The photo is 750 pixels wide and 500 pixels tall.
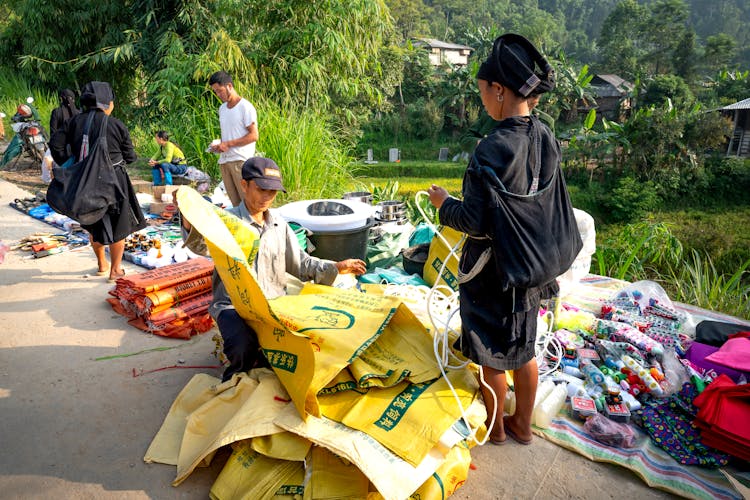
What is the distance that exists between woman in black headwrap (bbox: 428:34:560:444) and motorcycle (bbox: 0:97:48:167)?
10.1 metres

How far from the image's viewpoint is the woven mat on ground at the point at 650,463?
6.95 feet

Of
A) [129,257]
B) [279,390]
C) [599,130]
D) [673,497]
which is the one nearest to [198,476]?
[279,390]

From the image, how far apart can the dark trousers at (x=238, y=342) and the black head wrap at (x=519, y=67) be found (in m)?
1.69

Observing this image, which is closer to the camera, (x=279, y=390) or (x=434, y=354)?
(x=279, y=390)

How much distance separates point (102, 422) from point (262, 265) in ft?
3.80

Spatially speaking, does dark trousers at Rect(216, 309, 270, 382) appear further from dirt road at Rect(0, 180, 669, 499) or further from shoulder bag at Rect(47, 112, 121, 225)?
shoulder bag at Rect(47, 112, 121, 225)

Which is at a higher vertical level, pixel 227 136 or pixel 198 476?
pixel 227 136

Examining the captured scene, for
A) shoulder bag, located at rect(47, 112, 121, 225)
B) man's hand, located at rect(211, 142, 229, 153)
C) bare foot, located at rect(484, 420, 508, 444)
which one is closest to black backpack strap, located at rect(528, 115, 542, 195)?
bare foot, located at rect(484, 420, 508, 444)

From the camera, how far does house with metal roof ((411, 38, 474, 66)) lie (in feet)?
124

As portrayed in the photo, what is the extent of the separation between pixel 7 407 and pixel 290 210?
2260 mm

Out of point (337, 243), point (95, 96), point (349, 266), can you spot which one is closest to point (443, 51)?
point (95, 96)

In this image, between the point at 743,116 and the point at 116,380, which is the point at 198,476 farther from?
the point at 743,116

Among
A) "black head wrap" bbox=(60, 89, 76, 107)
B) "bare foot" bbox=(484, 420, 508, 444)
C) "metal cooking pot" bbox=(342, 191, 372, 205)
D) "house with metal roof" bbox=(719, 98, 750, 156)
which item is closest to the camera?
"bare foot" bbox=(484, 420, 508, 444)

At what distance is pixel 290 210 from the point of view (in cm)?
403
